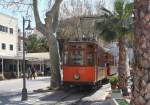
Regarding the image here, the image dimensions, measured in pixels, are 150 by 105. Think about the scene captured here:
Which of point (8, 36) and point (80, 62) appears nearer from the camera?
point (80, 62)

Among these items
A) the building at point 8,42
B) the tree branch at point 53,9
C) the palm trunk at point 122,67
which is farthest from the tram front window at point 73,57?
the building at point 8,42

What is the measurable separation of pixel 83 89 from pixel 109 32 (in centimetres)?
502

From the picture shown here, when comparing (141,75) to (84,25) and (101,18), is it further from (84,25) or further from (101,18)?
(84,25)

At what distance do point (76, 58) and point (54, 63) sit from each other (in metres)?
3.89

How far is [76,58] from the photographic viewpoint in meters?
29.0

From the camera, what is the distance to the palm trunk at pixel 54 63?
32.1 m

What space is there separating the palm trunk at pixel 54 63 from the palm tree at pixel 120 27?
3.89m

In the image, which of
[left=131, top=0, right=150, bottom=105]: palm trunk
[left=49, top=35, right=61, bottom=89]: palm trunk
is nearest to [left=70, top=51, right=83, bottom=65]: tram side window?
[left=49, top=35, right=61, bottom=89]: palm trunk

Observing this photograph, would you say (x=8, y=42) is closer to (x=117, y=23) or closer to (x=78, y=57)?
(x=78, y=57)

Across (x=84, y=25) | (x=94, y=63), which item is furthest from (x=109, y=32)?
(x=84, y=25)

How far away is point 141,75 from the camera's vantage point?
6555 mm

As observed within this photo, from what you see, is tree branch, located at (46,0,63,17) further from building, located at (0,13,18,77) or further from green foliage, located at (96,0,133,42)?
building, located at (0,13,18,77)

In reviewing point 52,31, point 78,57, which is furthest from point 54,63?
point 78,57

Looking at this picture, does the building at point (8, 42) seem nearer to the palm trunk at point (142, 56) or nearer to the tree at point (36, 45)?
the tree at point (36, 45)
